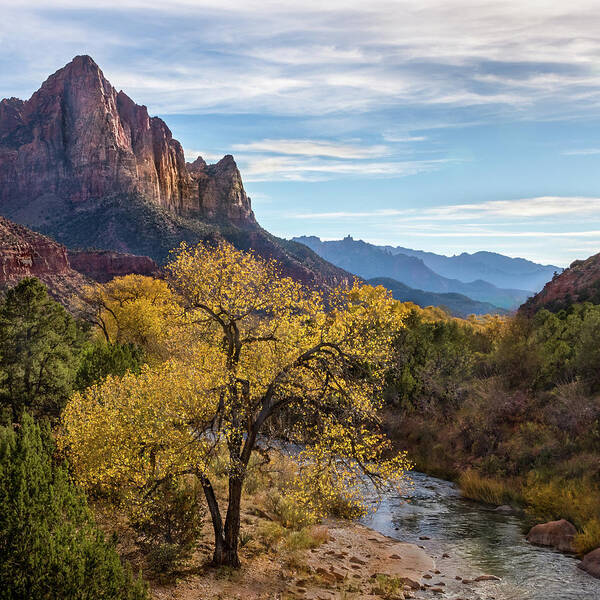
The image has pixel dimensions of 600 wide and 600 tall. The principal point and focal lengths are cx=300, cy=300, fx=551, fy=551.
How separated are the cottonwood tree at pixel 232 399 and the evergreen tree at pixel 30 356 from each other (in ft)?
42.2

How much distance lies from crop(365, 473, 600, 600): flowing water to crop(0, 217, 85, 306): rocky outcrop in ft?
257

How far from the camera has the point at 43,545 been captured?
12.1 m

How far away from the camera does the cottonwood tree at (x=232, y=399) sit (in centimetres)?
1733

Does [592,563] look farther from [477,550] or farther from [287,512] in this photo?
[287,512]

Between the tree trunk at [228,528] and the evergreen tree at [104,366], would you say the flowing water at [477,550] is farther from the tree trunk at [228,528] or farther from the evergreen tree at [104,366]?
the evergreen tree at [104,366]

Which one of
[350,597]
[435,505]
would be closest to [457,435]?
[435,505]

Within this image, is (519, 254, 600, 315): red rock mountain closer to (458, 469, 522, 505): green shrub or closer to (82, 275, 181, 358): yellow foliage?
(458, 469, 522, 505): green shrub

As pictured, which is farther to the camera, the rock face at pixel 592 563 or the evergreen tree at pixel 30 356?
the evergreen tree at pixel 30 356

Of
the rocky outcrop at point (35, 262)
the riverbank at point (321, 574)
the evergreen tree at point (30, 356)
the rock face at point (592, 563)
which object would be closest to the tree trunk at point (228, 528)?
the riverbank at point (321, 574)

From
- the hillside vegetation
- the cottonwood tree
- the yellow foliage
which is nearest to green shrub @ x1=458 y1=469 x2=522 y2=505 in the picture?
the hillside vegetation

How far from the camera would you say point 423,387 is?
48844 millimetres

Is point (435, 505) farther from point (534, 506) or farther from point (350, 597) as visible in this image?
point (350, 597)

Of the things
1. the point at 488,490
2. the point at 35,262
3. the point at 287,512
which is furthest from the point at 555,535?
the point at 35,262

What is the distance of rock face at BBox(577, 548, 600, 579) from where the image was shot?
21.5 m
